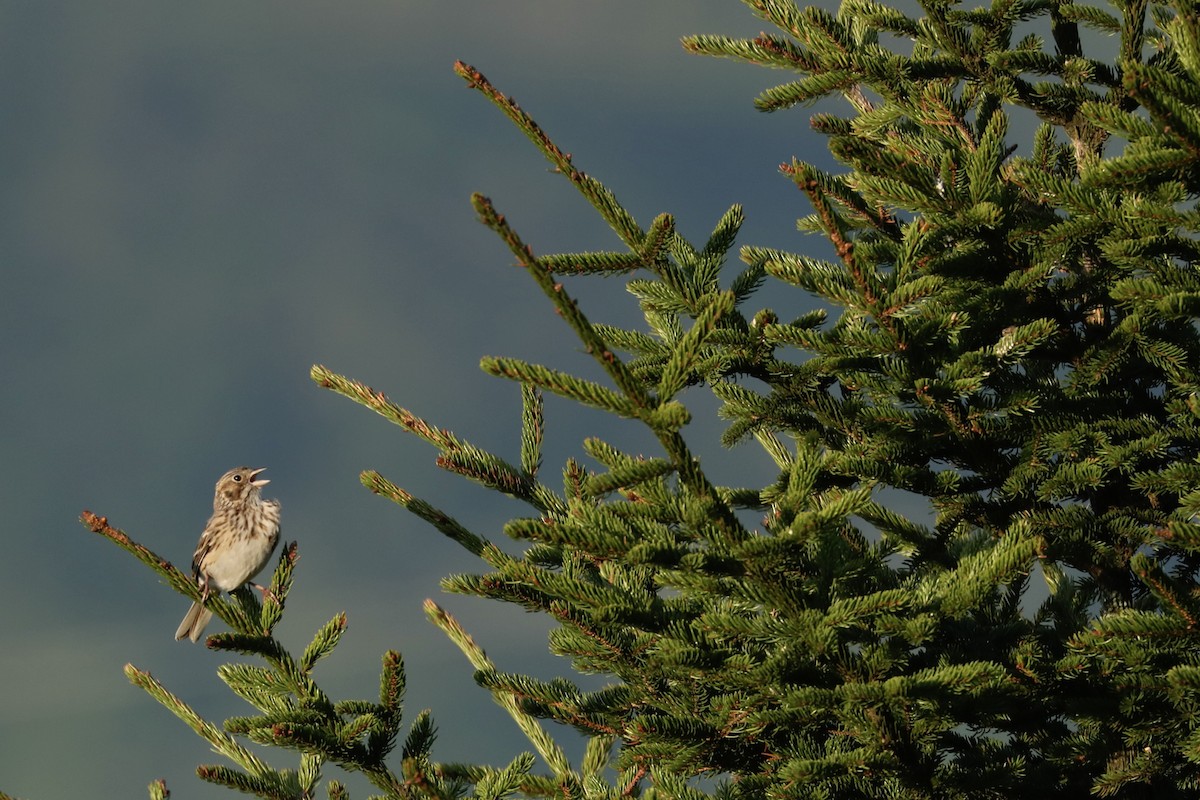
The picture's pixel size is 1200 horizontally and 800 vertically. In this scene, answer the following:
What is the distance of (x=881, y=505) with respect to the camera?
622cm

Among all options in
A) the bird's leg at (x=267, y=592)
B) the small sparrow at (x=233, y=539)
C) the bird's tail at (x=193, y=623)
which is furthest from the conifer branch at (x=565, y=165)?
the bird's tail at (x=193, y=623)

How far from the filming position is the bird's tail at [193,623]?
27.0 feet

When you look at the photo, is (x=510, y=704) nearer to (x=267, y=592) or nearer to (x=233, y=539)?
(x=267, y=592)

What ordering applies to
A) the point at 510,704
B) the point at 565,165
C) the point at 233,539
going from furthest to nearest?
the point at 233,539 < the point at 510,704 < the point at 565,165

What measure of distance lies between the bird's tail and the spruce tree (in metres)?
2.73

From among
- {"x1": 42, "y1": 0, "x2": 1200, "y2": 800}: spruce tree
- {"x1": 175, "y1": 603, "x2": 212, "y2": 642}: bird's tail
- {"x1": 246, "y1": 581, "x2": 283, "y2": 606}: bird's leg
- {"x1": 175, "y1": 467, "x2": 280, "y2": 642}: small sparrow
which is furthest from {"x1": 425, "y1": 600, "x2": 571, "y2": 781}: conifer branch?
{"x1": 175, "y1": 603, "x2": 212, "y2": 642}: bird's tail

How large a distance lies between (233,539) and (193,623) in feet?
2.33

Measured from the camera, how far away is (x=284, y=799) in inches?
196

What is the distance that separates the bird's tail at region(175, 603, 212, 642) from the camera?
27.0 feet

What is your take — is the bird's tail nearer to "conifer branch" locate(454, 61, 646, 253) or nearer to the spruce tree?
the spruce tree

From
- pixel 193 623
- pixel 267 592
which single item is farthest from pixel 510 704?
pixel 193 623

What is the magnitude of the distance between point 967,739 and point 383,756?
9.43ft

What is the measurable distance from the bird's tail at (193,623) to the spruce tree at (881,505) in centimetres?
273

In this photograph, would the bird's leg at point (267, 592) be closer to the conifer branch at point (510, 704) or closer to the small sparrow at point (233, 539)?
the conifer branch at point (510, 704)
